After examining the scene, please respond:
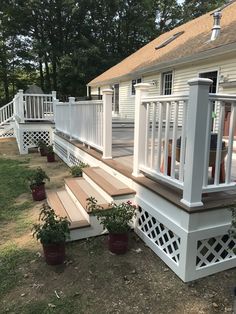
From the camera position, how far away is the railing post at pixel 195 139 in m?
2.25

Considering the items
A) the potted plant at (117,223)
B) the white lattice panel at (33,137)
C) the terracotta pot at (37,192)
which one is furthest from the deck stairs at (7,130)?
the potted plant at (117,223)

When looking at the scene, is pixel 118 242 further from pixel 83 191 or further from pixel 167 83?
pixel 167 83

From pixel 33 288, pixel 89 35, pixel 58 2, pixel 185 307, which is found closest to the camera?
pixel 185 307

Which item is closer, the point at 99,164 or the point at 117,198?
the point at 117,198

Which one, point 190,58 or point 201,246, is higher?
point 190,58

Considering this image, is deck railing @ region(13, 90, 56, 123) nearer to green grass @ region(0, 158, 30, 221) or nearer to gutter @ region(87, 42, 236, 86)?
green grass @ region(0, 158, 30, 221)

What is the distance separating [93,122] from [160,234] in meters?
2.56

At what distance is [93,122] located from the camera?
16.1 ft

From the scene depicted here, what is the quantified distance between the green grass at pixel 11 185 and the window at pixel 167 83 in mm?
6390

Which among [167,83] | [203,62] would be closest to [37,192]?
[203,62]

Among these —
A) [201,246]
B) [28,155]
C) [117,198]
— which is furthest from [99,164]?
[28,155]

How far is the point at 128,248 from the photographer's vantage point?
3.17 m

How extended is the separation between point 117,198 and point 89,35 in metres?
25.9

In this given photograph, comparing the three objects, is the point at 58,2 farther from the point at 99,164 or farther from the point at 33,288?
the point at 33,288
